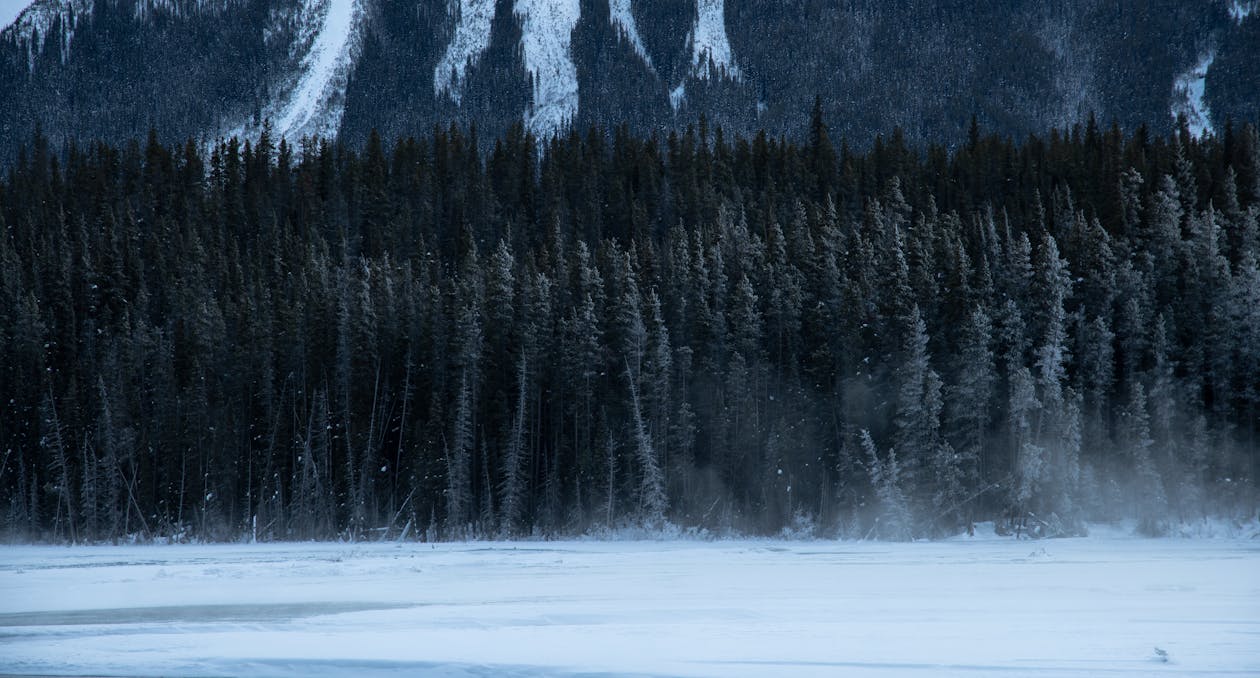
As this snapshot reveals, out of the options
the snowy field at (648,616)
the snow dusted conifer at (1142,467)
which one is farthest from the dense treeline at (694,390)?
the snowy field at (648,616)

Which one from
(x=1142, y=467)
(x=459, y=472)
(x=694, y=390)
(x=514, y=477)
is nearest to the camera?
(x=1142, y=467)

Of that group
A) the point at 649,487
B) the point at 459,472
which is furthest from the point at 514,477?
the point at 649,487

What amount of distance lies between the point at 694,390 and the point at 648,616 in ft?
117

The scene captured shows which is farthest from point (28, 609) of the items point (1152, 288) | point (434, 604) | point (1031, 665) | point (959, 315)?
point (1152, 288)

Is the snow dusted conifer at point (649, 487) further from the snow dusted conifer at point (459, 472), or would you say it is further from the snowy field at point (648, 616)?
the snowy field at point (648, 616)

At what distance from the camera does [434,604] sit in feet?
71.4

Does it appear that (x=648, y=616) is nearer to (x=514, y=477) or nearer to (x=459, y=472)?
(x=514, y=477)

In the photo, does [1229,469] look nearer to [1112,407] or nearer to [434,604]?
[1112,407]

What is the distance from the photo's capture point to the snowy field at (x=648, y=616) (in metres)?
15.3

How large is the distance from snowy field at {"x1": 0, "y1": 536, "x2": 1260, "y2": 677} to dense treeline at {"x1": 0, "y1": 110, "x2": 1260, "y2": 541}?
46.8 ft

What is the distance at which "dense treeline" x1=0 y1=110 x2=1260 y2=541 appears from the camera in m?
47.4

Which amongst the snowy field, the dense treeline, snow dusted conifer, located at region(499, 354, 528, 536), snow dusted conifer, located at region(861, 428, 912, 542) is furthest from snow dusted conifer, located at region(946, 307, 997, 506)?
snow dusted conifer, located at region(499, 354, 528, 536)

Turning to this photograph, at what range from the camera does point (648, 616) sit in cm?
1941

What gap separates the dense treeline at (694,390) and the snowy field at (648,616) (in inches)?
562
